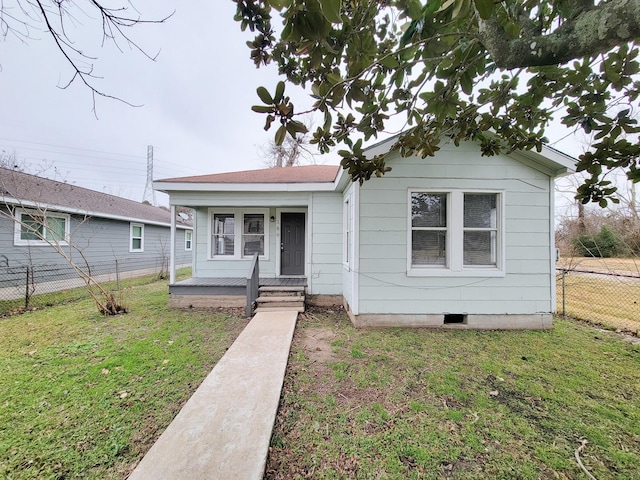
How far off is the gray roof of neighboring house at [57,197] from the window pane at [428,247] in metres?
9.00

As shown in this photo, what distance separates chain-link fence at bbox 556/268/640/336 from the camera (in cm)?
521

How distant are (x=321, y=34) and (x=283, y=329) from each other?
164 inches

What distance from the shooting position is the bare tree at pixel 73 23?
1.75 m

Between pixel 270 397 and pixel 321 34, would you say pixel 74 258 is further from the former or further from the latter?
pixel 321 34

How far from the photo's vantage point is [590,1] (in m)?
1.48

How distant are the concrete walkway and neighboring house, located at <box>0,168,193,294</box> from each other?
4.57 metres

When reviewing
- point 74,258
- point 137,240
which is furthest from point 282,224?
point 137,240

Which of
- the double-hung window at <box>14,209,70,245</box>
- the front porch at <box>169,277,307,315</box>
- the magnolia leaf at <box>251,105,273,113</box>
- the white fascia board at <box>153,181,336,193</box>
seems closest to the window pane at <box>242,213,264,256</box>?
the white fascia board at <box>153,181,336,193</box>

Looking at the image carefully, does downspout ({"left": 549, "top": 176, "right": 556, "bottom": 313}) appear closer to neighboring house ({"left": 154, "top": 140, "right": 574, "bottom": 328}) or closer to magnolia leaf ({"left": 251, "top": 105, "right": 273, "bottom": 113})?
neighboring house ({"left": 154, "top": 140, "right": 574, "bottom": 328})

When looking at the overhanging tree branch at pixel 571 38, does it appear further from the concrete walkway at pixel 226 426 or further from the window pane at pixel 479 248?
the window pane at pixel 479 248

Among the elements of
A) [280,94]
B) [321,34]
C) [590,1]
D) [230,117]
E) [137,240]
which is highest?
[230,117]

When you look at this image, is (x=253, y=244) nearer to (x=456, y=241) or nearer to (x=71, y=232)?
(x=456, y=241)

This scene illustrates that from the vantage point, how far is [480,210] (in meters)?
4.89

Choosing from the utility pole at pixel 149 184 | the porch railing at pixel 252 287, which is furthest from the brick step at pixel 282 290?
the utility pole at pixel 149 184
